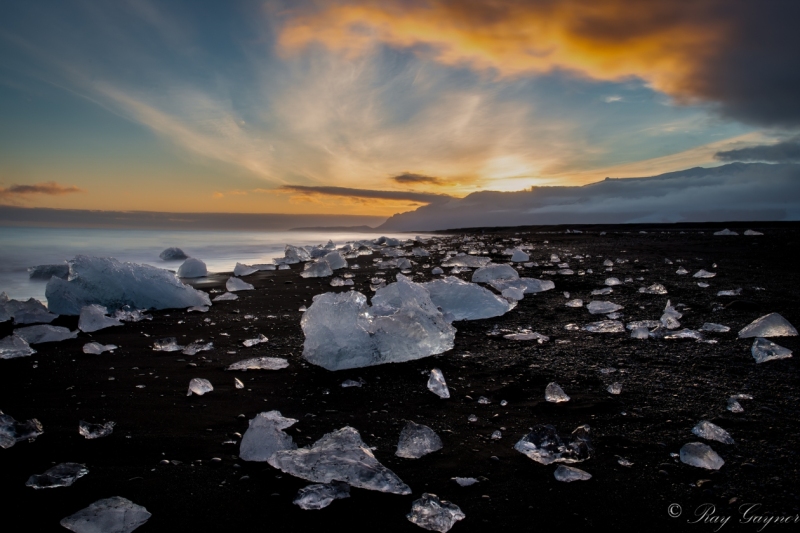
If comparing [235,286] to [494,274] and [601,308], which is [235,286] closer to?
[494,274]

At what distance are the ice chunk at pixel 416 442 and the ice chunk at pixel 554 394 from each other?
29.6 inches

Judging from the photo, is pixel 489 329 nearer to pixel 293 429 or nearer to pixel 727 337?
pixel 727 337

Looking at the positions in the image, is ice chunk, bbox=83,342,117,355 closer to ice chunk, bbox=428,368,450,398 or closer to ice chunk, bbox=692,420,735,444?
ice chunk, bbox=428,368,450,398

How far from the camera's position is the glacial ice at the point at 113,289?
15.0ft

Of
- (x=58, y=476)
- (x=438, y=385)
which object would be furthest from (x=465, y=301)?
(x=58, y=476)

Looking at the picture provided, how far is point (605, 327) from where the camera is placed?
349cm

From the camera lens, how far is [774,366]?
2.50 meters

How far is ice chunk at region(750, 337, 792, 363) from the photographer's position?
8.51 feet

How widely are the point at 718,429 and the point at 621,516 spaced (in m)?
0.76

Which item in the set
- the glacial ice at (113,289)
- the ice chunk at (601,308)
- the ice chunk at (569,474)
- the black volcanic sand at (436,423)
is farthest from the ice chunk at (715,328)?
the glacial ice at (113,289)

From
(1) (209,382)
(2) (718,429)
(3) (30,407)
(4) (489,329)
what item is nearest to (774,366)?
(2) (718,429)

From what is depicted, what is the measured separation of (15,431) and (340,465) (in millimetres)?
1453

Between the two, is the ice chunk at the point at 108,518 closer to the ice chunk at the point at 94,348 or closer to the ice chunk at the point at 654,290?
the ice chunk at the point at 94,348

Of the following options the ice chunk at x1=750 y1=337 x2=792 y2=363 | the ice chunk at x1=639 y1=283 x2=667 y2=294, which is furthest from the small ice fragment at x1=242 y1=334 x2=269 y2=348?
the ice chunk at x1=639 y1=283 x2=667 y2=294
